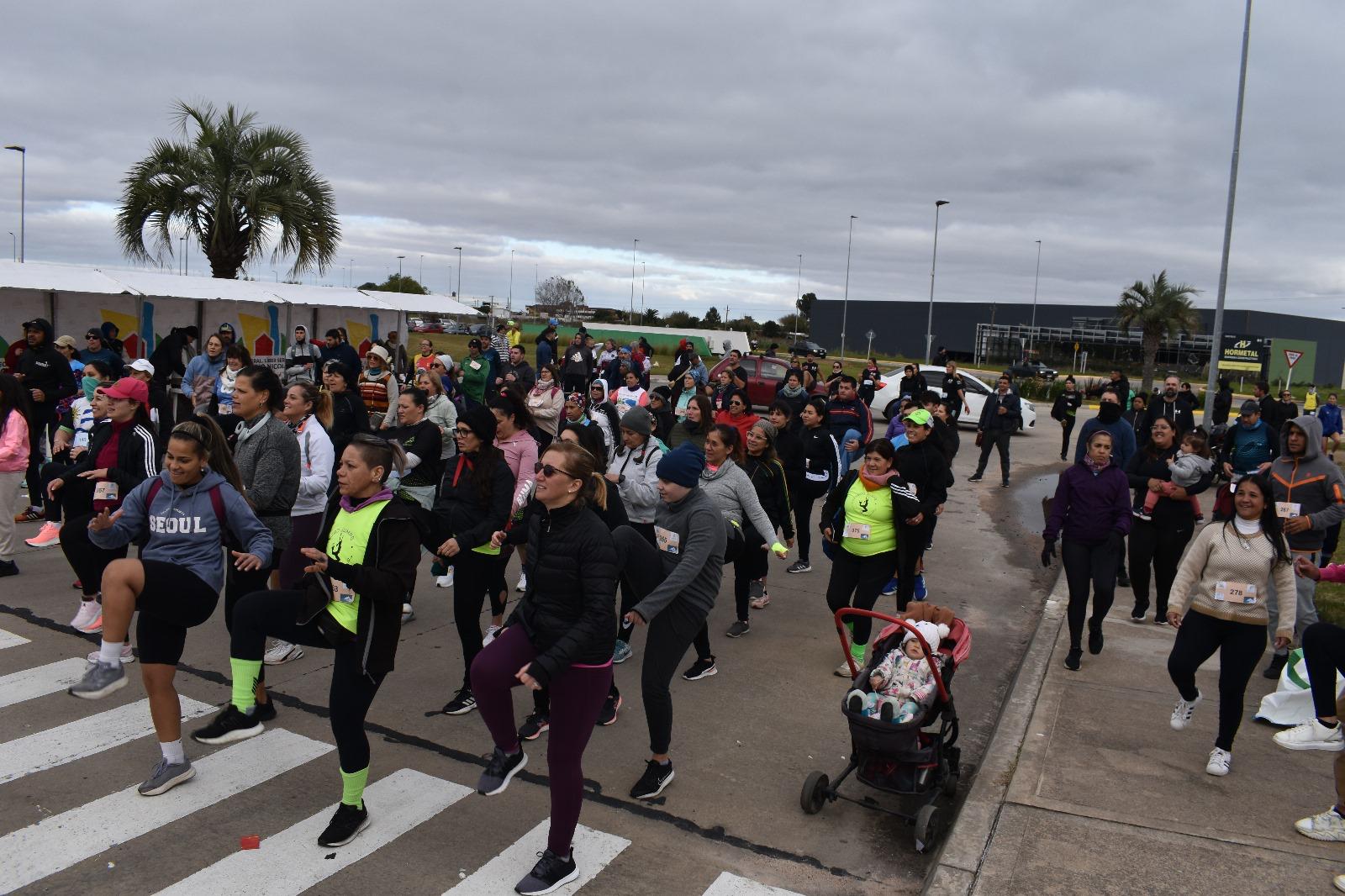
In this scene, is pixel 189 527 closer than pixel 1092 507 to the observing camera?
Yes

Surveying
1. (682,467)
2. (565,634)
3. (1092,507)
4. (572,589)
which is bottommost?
(565,634)

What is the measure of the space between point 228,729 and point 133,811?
830mm

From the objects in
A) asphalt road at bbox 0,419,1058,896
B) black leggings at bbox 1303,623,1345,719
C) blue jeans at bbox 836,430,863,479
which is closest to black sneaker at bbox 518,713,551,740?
asphalt road at bbox 0,419,1058,896

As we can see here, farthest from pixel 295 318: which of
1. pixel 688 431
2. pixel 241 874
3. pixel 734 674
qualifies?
pixel 241 874

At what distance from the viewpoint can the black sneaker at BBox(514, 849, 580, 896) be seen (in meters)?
4.00

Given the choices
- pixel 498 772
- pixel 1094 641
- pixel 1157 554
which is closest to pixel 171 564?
pixel 498 772

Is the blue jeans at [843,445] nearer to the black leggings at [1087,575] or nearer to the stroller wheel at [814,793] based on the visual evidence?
the black leggings at [1087,575]

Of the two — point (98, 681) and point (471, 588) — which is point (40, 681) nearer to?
point (98, 681)

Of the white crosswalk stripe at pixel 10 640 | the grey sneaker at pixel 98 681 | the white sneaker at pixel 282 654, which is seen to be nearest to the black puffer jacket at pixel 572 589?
the grey sneaker at pixel 98 681

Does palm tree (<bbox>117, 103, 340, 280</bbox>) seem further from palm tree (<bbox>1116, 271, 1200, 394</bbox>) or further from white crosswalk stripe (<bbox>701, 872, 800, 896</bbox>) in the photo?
palm tree (<bbox>1116, 271, 1200, 394</bbox>)

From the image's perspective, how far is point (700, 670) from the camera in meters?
6.72

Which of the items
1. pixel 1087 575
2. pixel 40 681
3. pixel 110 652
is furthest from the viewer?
pixel 1087 575

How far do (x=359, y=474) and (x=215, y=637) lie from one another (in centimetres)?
364

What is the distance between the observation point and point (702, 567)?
4.95 metres
